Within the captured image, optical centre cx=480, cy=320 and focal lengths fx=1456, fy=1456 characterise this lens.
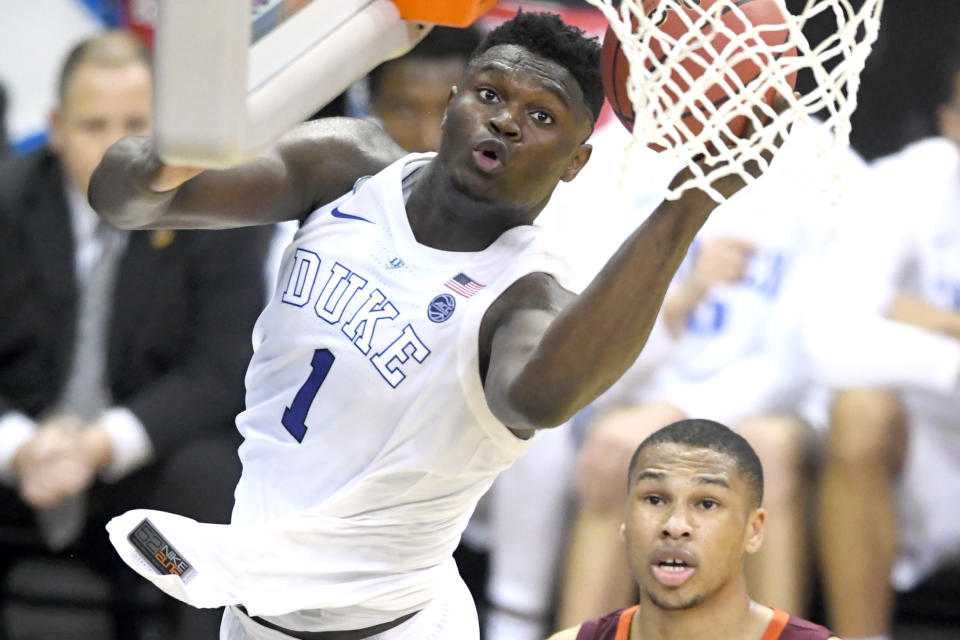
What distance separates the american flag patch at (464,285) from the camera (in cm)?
262

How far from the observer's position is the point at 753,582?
13.8 feet

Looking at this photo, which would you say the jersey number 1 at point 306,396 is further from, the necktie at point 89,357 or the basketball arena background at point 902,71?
the basketball arena background at point 902,71

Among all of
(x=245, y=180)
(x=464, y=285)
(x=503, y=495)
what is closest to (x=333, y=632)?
(x=464, y=285)

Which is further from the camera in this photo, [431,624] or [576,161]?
[431,624]

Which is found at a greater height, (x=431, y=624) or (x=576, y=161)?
(x=576, y=161)

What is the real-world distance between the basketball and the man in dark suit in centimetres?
239

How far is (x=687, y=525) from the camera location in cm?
326

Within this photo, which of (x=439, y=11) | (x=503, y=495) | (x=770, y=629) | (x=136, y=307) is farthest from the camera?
(x=136, y=307)

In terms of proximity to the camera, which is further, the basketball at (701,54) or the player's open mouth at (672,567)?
the player's open mouth at (672,567)

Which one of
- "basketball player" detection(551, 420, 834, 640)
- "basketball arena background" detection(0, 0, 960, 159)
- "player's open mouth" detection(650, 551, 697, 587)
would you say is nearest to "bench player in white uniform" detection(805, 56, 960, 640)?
"basketball arena background" detection(0, 0, 960, 159)

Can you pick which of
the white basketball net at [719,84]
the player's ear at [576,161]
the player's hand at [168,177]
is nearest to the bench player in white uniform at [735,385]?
the player's ear at [576,161]

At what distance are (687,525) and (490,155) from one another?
3.56 feet

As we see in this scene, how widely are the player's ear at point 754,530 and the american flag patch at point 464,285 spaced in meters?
1.07

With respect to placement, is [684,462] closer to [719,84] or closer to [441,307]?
[441,307]
